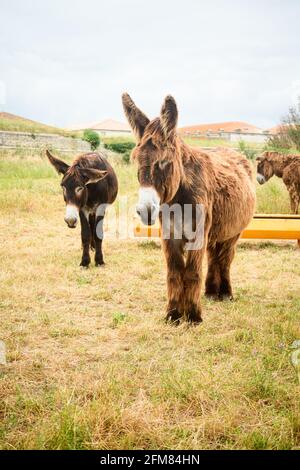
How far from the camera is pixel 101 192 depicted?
615 cm

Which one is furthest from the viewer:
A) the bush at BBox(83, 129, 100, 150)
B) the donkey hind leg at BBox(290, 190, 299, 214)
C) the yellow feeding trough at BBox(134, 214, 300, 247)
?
the bush at BBox(83, 129, 100, 150)

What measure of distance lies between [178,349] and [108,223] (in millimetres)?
6755

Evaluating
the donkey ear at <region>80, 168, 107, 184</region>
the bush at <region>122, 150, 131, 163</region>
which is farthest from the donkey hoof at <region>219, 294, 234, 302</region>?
the bush at <region>122, 150, 131, 163</region>

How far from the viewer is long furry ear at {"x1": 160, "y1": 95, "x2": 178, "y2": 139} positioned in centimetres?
311

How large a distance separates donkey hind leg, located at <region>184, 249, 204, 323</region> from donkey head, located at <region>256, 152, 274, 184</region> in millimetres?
6933

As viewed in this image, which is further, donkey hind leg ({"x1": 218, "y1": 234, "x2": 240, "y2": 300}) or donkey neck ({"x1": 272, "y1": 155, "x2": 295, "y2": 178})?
donkey neck ({"x1": 272, "y1": 155, "x2": 295, "y2": 178})

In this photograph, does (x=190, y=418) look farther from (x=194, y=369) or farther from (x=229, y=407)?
(x=194, y=369)

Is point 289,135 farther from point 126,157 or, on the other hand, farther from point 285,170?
point 126,157

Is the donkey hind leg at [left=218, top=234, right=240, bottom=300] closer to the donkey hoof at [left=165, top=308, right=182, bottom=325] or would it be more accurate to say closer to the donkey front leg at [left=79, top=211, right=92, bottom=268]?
the donkey hoof at [left=165, top=308, right=182, bottom=325]

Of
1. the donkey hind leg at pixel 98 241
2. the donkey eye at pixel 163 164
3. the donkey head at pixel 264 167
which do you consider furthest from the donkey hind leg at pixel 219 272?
the donkey head at pixel 264 167

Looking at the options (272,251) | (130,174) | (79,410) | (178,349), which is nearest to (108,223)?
(272,251)

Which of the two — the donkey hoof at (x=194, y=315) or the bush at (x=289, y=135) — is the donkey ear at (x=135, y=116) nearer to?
the donkey hoof at (x=194, y=315)

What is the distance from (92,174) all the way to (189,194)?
7.93 ft

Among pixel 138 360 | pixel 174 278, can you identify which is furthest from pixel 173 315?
pixel 138 360
